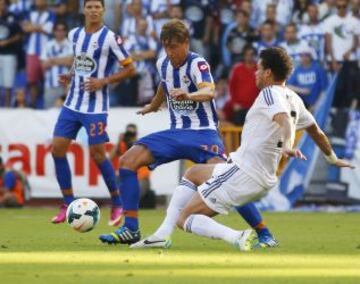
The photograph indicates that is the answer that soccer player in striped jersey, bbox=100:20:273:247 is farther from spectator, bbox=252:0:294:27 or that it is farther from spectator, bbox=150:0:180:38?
spectator, bbox=252:0:294:27

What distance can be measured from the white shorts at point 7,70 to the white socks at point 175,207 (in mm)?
10063

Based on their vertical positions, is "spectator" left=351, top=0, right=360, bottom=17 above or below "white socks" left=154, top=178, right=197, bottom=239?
above

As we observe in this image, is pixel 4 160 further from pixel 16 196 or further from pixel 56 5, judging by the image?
pixel 56 5

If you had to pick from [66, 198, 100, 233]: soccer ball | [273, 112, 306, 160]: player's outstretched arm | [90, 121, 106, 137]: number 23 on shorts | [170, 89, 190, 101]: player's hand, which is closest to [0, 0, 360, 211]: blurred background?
[90, 121, 106, 137]: number 23 on shorts

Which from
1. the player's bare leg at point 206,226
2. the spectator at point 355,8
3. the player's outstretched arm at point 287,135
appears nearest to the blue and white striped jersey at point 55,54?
the spectator at point 355,8

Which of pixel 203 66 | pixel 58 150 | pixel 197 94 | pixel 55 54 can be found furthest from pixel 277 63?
pixel 55 54

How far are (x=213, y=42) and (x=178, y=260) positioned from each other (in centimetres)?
1143

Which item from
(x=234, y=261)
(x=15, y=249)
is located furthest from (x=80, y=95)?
(x=234, y=261)

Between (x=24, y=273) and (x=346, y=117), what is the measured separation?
35.2ft

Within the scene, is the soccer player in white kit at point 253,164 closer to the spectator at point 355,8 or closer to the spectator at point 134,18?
the spectator at point 355,8

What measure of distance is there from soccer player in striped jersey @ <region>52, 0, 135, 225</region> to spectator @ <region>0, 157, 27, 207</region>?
14.1 ft

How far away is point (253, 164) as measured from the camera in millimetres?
10398

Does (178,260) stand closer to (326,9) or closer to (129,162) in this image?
(129,162)

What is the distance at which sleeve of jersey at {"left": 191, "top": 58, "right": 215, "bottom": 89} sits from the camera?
36.8ft
